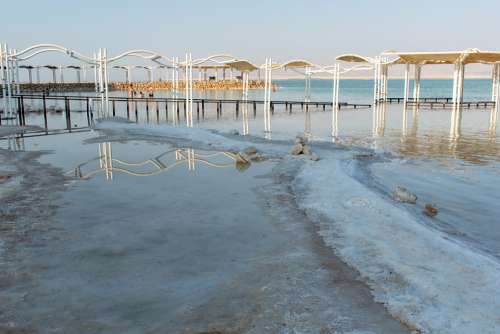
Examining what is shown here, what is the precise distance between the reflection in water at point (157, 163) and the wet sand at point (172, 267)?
221cm

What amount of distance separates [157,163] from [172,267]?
8.20 metres

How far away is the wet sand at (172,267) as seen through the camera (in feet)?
13.8

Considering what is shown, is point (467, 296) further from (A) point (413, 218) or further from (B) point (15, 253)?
(B) point (15, 253)

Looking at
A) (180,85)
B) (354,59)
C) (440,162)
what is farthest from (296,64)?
(180,85)

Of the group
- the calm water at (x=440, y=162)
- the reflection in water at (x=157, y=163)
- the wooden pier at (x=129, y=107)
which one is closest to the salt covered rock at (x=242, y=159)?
the reflection in water at (x=157, y=163)

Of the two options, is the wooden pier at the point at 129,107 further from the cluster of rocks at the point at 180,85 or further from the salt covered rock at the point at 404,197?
the cluster of rocks at the point at 180,85

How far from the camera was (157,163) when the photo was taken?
44.1ft

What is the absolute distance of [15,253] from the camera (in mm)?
6016

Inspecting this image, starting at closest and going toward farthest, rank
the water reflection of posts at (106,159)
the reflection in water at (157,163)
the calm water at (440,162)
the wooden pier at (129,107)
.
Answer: the calm water at (440,162)
the water reflection of posts at (106,159)
the reflection in water at (157,163)
the wooden pier at (129,107)

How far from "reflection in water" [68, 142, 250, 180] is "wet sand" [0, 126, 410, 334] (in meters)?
2.21

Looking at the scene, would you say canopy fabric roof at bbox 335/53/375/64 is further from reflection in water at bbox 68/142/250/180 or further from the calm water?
reflection in water at bbox 68/142/250/180

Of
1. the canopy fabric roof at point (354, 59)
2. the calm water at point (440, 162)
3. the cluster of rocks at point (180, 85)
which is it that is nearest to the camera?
the calm water at point (440, 162)

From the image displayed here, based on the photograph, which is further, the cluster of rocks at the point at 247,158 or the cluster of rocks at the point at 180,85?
the cluster of rocks at the point at 180,85

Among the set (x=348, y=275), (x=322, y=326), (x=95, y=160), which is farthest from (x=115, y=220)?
(x=95, y=160)
